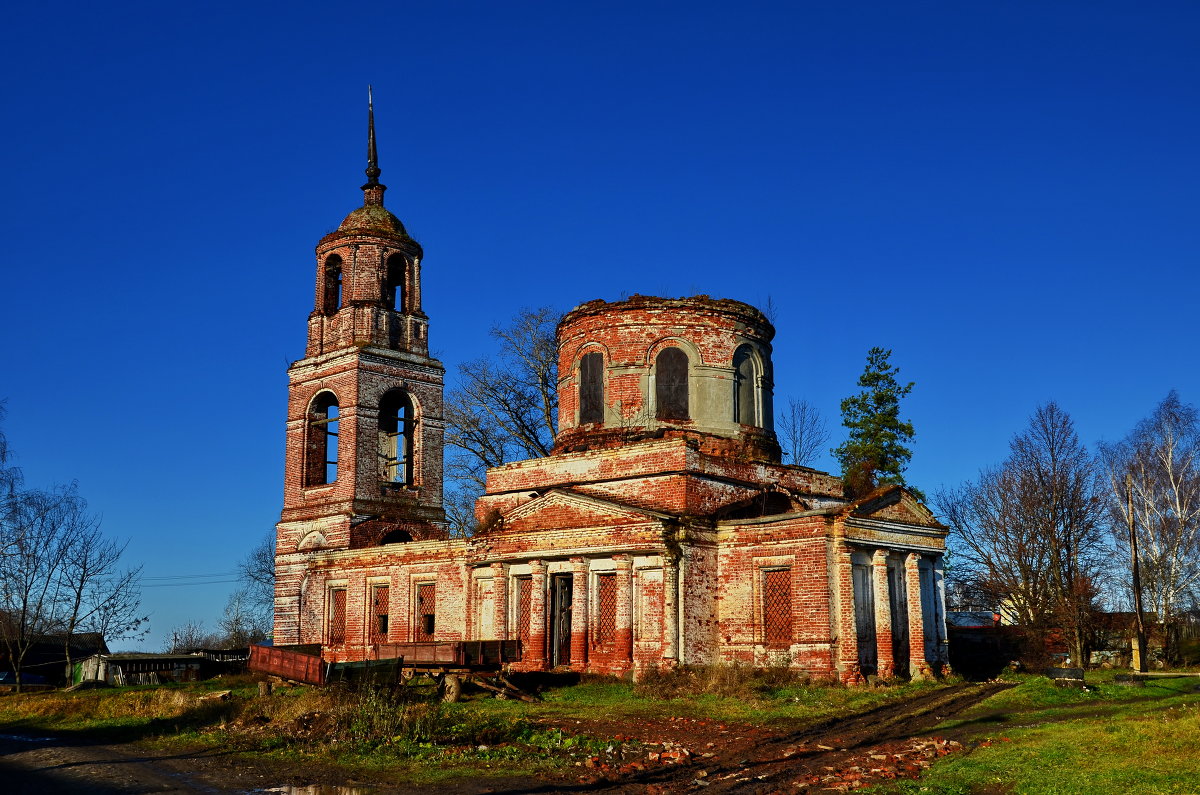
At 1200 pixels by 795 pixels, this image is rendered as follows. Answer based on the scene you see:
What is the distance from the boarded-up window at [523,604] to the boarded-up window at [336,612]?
26.3 ft

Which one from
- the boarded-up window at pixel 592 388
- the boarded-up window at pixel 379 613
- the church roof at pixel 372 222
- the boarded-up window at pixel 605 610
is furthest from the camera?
the church roof at pixel 372 222

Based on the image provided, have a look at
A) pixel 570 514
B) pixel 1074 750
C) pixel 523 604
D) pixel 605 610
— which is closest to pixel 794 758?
pixel 1074 750

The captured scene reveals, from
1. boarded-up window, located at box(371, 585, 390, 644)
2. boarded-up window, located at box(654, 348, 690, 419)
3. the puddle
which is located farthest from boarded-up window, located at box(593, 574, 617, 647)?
the puddle

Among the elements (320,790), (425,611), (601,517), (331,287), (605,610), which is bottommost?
(320,790)

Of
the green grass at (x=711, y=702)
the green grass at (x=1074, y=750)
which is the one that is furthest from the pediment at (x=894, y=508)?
the green grass at (x=1074, y=750)

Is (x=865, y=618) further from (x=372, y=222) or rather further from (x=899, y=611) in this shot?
(x=372, y=222)

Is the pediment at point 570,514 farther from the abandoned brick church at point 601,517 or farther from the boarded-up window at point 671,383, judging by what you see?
the boarded-up window at point 671,383

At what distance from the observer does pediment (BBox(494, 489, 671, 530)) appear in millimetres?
23172

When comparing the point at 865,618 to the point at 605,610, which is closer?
the point at 865,618

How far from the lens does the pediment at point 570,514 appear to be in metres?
23.2

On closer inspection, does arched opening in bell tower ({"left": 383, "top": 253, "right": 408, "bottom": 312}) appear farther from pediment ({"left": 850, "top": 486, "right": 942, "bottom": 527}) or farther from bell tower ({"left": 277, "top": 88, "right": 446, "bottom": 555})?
pediment ({"left": 850, "top": 486, "right": 942, "bottom": 527})

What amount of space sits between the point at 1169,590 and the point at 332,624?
82.2ft

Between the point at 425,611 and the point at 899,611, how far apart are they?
1228 cm

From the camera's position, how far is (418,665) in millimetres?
22812
